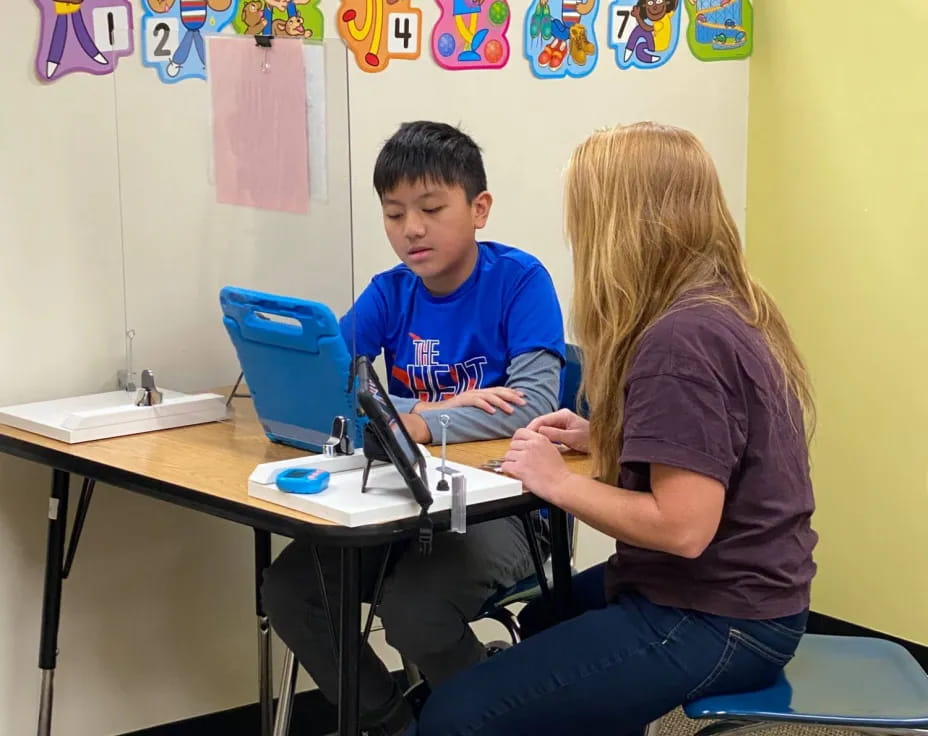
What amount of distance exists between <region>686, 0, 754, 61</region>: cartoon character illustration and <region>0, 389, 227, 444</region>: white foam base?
1.39 m

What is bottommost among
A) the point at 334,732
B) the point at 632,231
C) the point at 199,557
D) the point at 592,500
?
the point at 334,732

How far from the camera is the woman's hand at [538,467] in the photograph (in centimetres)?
170

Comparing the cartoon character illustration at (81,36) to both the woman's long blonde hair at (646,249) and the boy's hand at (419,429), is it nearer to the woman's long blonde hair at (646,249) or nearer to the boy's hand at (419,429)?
the boy's hand at (419,429)

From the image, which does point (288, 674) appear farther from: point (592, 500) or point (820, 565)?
point (820, 565)

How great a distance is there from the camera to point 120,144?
2.30m

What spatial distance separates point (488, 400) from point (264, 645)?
2.36 ft

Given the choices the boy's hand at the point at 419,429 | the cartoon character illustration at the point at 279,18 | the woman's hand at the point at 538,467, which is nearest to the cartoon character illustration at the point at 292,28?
the cartoon character illustration at the point at 279,18

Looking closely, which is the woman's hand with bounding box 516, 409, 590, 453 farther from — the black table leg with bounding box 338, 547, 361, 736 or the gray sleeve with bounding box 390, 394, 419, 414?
the black table leg with bounding box 338, 547, 361, 736

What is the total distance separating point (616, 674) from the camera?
1.63 m

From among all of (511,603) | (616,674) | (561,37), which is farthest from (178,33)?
(616,674)

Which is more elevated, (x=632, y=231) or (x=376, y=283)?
(x=632, y=231)

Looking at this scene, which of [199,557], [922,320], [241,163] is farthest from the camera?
[922,320]

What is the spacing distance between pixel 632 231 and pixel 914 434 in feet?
4.37

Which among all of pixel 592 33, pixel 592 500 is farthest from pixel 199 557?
pixel 592 33
